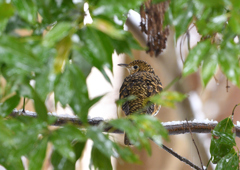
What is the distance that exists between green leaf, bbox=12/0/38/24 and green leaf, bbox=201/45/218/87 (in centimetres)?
22

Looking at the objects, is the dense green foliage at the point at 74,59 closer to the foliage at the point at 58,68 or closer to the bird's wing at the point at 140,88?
the foliage at the point at 58,68

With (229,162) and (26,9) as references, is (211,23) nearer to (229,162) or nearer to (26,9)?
(26,9)

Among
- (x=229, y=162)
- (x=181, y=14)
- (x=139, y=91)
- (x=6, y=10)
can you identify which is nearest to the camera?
(x=6, y=10)

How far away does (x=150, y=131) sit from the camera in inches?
16.5

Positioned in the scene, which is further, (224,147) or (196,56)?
(224,147)

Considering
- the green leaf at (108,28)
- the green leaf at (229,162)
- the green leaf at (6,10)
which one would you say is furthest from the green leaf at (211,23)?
the green leaf at (229,162)

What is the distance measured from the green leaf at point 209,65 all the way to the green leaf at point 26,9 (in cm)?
22

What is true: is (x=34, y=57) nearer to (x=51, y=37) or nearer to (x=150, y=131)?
(x=51, y=37)

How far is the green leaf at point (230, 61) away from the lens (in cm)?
41

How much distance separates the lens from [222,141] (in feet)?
2.76

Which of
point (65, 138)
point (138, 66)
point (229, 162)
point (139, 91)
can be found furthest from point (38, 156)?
point (138, 66)

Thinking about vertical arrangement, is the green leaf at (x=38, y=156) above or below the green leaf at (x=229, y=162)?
above

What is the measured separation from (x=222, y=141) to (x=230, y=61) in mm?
474

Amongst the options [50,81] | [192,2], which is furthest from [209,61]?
[50,81]
